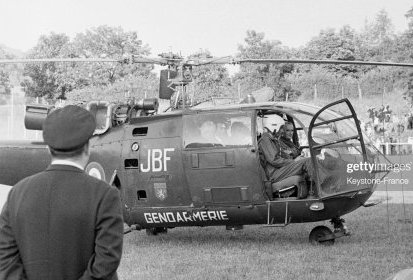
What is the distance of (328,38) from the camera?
198 feet

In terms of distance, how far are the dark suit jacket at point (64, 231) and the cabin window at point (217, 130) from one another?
666 centimetres

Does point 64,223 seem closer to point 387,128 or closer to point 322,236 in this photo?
point 322,236

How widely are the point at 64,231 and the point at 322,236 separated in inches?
290

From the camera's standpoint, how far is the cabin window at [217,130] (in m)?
9.90

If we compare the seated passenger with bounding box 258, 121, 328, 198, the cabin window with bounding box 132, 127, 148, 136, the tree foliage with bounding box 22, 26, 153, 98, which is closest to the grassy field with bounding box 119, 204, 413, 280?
the seated passenger with bounding box 258, 121, 328, 198

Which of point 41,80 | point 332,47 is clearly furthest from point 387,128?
point 41,80

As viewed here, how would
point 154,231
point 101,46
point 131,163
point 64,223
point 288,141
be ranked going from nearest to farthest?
point 64,223 → point 131,163 → point 288,141 → point 154,231 → point 101,46

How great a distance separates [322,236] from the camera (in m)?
10.1

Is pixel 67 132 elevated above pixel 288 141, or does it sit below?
above

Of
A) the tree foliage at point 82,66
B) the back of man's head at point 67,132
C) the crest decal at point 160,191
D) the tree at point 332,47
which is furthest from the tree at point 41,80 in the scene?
the back of man's head at point 67,132

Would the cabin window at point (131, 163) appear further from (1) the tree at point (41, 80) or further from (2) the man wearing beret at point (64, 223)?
(1) the tree at point (41, 80)

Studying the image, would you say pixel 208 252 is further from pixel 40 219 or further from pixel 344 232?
pixel 40 219

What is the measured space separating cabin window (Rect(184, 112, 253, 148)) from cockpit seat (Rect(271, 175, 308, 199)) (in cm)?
76

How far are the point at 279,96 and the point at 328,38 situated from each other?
1961 cm
